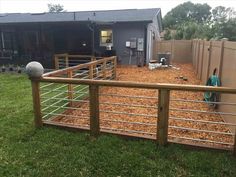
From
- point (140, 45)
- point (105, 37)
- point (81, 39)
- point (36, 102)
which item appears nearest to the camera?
point (36, 102)

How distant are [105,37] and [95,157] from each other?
12298 millimetres

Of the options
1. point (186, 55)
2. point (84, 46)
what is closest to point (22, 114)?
point (84, 46)

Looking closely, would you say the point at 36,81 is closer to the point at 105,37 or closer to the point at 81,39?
the point at 81,39

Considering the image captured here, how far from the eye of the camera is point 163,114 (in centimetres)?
333

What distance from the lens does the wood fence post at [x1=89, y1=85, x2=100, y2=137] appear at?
3.59 meters

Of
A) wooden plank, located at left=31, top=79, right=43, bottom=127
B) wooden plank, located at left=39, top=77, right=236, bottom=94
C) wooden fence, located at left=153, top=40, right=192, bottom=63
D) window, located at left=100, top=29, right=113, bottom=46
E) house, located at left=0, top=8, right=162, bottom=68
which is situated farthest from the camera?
wooden fence, located at left=153, top=40, right=192, bottom=63

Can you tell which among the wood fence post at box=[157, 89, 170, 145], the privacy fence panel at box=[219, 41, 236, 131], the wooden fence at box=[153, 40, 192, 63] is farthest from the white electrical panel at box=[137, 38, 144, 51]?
the wood fence post at box=[157, 89, 170, 145]

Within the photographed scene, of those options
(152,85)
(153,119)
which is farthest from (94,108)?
(153,119)

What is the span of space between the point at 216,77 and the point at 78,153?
11.0 ft

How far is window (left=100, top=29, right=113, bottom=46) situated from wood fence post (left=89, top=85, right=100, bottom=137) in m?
11.4

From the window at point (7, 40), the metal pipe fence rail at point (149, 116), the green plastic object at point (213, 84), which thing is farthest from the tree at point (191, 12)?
the metal pipe fence rail at point (149, 116)

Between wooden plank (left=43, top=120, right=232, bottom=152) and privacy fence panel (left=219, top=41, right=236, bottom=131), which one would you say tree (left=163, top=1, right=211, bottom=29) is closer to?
privacy fence panel (left=219, top=41, right=236, bottom=131)

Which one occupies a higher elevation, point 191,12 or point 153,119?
point 191,12

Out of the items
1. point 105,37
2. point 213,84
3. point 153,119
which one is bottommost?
point 153,119
